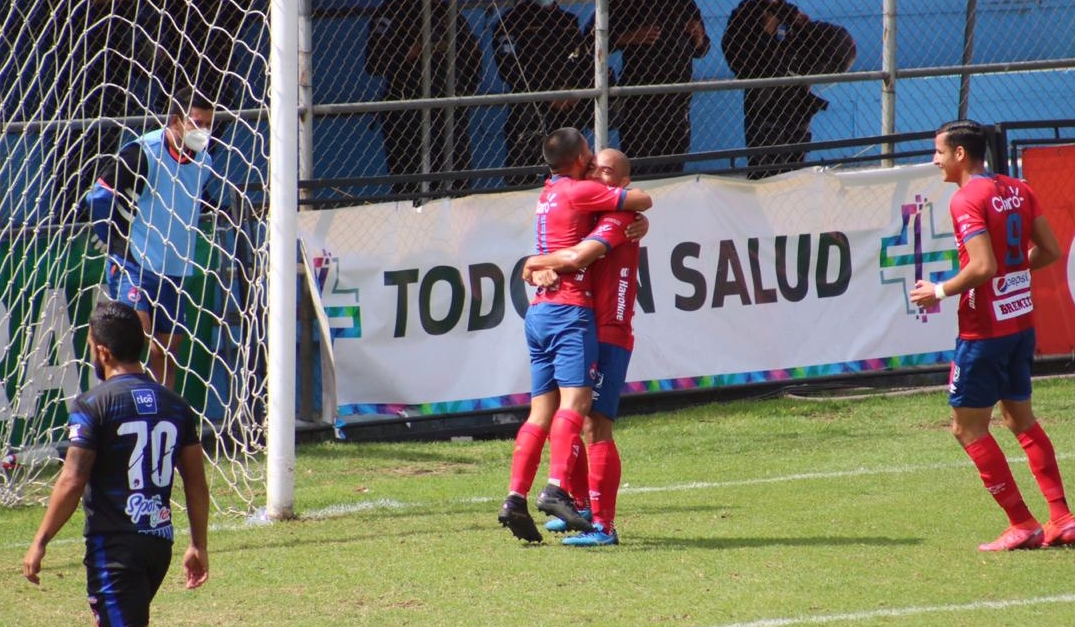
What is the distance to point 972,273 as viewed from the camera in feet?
21.7

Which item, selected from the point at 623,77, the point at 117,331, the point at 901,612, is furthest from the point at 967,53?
the point at 117,331

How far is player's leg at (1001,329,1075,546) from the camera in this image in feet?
22.6

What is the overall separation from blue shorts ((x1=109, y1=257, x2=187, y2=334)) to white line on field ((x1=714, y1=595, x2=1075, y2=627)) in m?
4.70

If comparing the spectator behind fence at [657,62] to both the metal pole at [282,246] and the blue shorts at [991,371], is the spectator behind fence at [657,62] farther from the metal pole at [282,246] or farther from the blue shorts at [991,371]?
the blue shorts at [991,371]

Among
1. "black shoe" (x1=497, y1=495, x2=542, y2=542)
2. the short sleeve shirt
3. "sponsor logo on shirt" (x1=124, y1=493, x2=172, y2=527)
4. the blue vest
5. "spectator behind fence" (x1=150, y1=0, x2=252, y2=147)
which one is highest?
"spectator behind fence" (x1=150, y1=0, x2=252, y2=147)

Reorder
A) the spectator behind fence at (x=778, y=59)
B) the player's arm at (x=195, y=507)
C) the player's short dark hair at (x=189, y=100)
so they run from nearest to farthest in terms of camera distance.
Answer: the player's arm at (x=195, y=507)
the player's short dark hair at (x=189, y=100)
the spectator behind fence at (x=778, y=59)

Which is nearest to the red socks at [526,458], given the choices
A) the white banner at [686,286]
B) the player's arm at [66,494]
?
the player's arm at [66,494]

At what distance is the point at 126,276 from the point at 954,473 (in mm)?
5235

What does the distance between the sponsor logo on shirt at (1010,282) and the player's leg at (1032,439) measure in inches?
8.7

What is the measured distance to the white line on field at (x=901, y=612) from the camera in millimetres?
5582

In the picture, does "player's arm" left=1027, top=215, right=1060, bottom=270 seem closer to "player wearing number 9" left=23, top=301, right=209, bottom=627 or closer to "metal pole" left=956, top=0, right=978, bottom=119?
"player wearing number 9" left=23, top=301, right=209, bottom=627

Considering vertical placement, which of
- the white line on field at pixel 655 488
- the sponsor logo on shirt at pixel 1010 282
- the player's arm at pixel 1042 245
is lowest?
the white line on field at pixel 655 488

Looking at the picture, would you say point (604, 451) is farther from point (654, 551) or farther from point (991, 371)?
point (991, 371)

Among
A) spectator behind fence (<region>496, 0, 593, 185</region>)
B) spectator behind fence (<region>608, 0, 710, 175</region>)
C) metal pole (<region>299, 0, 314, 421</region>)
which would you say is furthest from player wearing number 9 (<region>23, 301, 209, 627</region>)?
spectator behind fence (<region>608, 0, 710, 175</region>)
